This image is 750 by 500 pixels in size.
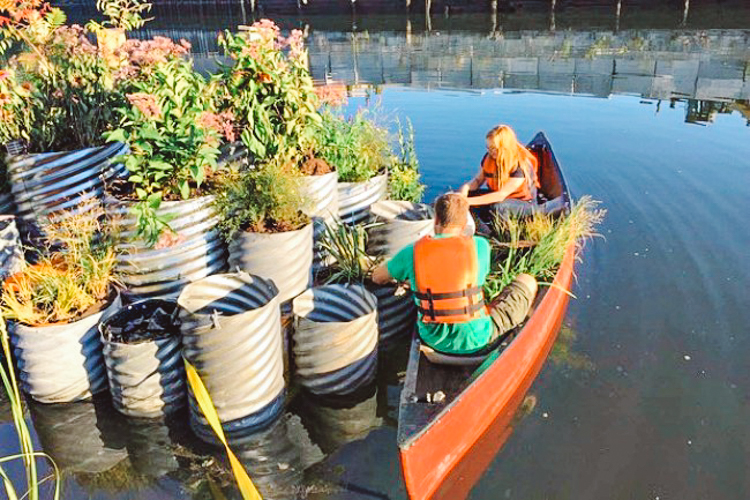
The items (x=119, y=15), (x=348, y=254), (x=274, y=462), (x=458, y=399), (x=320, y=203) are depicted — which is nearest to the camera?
(x=458, y=399)

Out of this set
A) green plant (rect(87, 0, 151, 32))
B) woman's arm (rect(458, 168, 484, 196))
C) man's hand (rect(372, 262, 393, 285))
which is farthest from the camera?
woman's arm (rect(458, 168, 484, 196))

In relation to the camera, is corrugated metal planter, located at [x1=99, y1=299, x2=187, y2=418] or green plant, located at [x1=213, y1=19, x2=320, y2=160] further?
green plant, located at [x1=213, y1=19, x2=320, y2=160]

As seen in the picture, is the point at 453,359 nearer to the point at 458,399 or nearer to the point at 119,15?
the point at 458,399

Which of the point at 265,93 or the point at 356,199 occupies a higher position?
the point at 265,93

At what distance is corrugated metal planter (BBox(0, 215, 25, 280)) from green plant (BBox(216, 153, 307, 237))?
1.81 metres

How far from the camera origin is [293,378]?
194 inches

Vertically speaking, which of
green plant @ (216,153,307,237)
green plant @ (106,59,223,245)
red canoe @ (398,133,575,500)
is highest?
green plant @ (106,59,223,245)

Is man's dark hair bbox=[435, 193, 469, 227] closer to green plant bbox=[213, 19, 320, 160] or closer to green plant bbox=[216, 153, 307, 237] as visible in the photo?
green plant bbox=[216, 153, 307, 237]

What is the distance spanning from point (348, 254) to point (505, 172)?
2220mm

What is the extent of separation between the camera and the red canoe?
3641 mm

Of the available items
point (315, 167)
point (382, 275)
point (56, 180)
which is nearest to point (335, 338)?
point (382, 275)

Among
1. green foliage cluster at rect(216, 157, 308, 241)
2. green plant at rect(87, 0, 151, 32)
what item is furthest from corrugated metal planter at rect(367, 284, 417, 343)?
green plant at rect(87, 0, 151, 32)

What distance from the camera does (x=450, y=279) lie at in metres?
4.09

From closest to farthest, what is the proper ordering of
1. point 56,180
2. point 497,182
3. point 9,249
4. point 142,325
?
point 142,325
point 56,180
point 9,249
point 497,182
